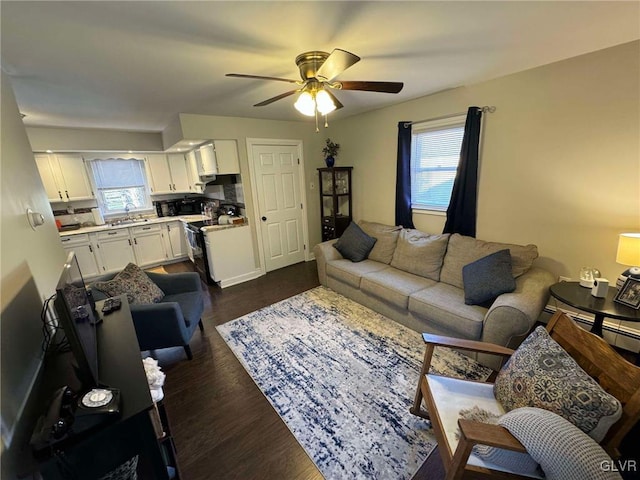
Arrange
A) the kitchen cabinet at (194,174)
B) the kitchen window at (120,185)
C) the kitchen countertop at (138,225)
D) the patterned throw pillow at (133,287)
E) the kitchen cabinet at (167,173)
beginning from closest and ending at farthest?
the patterned throw pillow at (133,287) < the kitchen countertop at (138,225) < the kitchen cabinet at (194,174) < the kitchen window at (120,185) < the kitchen cabinet at (167,173)

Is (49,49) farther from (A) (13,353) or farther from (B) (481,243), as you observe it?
(B) (481,243)

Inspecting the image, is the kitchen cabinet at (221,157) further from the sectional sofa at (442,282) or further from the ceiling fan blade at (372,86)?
the ceiling fan blade at (372,86)

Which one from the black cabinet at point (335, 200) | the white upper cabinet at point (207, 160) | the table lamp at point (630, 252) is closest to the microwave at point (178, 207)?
the white upper cabinet at point (207, 160)

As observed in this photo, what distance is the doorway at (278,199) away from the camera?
404 cm

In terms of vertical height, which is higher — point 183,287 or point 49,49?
point 49,49

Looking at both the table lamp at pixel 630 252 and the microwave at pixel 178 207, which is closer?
the table lamp at pixel 630 252

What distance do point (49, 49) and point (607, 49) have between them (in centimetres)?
385

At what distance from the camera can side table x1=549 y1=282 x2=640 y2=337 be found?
5.66ft

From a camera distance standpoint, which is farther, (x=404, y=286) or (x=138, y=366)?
(x=404, y=286)

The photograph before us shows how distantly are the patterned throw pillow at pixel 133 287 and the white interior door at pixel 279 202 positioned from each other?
193 centimetres

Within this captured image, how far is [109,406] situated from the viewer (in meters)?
0.96

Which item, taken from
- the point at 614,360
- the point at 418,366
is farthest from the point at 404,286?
the point at 614,360

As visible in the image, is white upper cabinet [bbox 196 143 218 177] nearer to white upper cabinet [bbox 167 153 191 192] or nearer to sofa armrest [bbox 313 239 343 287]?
white upper cabinet [bbox 167 153 191 192]

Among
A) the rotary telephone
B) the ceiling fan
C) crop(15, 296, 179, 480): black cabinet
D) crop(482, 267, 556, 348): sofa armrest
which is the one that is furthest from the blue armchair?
crop(482, 267, 556, 348): sofa armrest
